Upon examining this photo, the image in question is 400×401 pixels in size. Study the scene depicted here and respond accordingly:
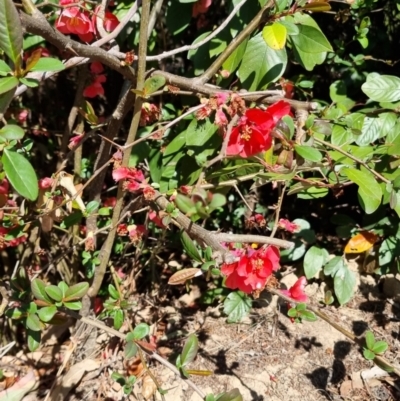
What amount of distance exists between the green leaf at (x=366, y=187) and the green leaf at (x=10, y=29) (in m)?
0.79

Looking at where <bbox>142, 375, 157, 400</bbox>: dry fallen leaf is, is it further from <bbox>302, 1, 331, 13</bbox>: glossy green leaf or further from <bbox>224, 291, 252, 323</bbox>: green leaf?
<bbox>302, 1, 331, 13</bbox>: glossy green leaf

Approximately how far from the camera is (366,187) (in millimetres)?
1187

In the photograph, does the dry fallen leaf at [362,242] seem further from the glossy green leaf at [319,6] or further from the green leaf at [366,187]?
the glossy green leaf at [319,6]

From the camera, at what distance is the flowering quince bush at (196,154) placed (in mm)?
1053

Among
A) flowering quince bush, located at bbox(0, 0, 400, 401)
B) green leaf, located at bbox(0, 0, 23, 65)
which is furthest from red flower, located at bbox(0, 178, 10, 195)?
green leaf, located at bbox(0, 0, 23, 65)

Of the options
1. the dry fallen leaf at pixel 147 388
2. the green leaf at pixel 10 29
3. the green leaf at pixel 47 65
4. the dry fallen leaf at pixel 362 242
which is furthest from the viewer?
the dry fallen leaf at pixel 362 242

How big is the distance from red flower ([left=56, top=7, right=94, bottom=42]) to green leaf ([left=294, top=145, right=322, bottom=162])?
632 mm

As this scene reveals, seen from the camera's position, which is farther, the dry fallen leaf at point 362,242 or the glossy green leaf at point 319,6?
the dry fallen leaf at point 362,242

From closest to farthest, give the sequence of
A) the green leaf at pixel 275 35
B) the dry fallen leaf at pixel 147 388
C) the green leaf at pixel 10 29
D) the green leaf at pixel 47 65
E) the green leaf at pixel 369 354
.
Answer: the green leaf at pixel 10 29
the green leaf at pixel 47 65
the green leaf at pixel 275 35
the green leaf at pixel 369 354
the dry fallen leaf at pixel 147 388

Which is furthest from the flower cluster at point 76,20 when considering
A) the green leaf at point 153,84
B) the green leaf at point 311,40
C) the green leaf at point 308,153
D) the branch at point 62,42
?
the green leaf at point 308,153

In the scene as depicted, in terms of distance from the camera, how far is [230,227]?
1.89 meters

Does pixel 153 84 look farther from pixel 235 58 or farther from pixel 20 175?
pixel 20 175

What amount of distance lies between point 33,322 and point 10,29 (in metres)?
0.70

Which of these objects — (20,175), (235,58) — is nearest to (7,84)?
(20,175)
